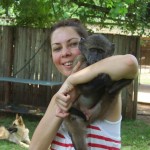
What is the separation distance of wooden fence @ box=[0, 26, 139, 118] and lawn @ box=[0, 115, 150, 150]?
21.2 inches

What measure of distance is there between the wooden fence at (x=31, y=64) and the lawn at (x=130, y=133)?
0.54m

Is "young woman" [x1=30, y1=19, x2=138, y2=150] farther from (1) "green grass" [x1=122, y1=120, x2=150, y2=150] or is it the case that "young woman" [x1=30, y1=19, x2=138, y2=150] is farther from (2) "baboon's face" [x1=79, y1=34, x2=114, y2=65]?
(1) "green grass" [x1=122, y1=120, x2=150, y2=150]

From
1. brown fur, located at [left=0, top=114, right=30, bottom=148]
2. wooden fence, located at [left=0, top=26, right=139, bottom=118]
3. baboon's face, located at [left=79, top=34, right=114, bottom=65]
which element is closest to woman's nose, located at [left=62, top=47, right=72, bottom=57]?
baboon's face, located at [left=79, top=34, right=114, bottom=65]

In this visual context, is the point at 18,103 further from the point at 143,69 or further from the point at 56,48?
the point at 143,69

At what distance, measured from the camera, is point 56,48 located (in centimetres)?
257

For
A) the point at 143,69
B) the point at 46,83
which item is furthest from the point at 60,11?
the point at 143,69

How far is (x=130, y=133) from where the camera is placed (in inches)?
320

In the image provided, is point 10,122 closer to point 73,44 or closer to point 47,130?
point 73,44

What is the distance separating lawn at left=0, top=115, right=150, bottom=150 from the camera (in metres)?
7.09

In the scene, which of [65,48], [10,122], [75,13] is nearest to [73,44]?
[65,48]

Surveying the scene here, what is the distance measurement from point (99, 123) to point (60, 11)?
746 centimetres

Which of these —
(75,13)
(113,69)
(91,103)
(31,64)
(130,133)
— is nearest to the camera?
(113,69)

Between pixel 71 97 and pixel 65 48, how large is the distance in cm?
43

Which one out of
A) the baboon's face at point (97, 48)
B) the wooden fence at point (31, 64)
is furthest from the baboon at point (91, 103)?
the wooden fence at point (31, 64)
